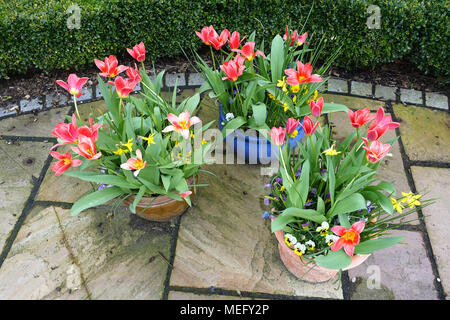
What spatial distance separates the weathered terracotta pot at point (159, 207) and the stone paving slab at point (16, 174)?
78 cm

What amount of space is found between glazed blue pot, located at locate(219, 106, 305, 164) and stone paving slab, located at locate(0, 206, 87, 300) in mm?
1114

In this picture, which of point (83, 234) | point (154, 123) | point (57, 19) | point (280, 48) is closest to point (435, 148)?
point (280, 48)

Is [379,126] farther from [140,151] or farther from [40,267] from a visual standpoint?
[40,267]

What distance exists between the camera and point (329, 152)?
1.32m

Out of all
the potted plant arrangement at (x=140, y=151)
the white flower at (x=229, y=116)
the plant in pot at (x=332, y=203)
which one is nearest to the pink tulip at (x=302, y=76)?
the plant in pot at (x=332, y=203)

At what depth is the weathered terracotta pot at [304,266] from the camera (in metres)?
1.51

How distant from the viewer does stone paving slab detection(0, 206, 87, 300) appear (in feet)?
5.67

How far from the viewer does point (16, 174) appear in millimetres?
2186

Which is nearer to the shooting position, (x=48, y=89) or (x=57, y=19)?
(x=57, y=19)

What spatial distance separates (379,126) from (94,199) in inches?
48.8

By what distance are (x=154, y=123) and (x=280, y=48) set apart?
0.83 meters

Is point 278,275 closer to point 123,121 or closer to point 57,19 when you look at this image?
point 123,121

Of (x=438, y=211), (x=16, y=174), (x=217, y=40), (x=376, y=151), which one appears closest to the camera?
(x=376, y=151)

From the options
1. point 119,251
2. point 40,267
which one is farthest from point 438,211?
point 40,267
